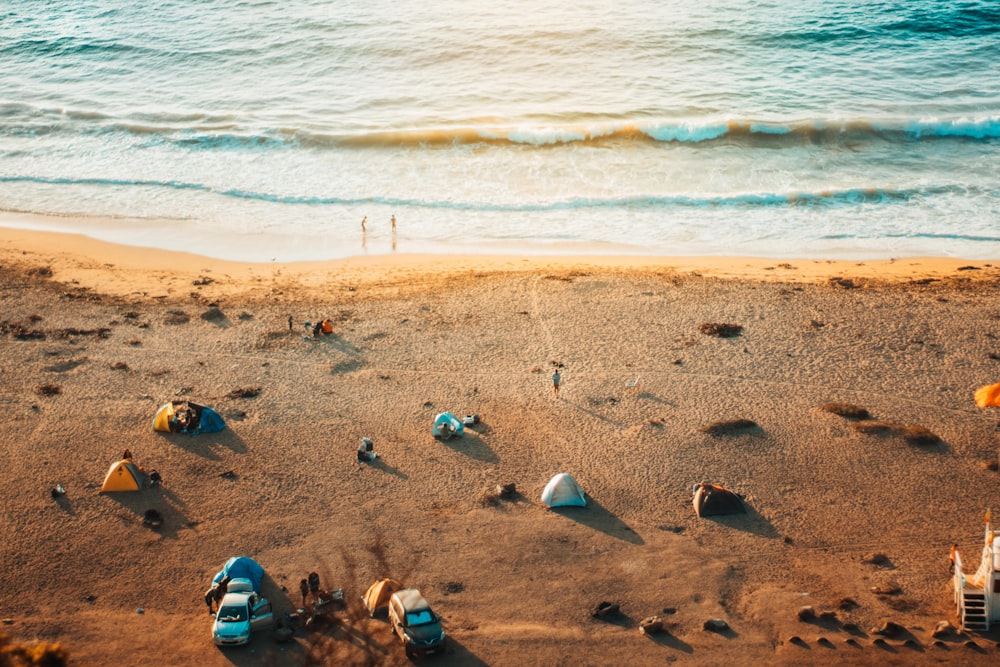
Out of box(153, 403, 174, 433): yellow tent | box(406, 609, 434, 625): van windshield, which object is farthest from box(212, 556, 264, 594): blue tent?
box(153, 403, 174, 433): yellow tent

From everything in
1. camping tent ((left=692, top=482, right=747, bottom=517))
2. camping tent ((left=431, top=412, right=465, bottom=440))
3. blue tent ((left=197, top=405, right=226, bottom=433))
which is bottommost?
camping tent ((left=692, top=482, right=747, bottom=517))

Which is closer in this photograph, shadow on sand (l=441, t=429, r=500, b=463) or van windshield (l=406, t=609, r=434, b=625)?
van windshield (l=406, t=609, r=434, b=625)

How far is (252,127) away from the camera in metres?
41.8

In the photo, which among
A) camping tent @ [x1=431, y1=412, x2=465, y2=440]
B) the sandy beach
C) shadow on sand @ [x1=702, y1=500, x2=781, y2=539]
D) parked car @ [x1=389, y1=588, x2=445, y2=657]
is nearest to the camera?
parked car @ [x1=389, y1=588, x2=445, y2=657]

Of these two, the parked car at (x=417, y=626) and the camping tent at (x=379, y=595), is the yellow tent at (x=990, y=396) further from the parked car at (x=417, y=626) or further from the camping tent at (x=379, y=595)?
the camping tent at (x=379, y=595)

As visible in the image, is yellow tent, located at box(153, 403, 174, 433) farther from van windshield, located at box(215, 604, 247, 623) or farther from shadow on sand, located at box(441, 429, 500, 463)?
van windshield, located at box(215, 604, 247, 623)

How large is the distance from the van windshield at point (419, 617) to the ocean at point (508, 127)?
17530mm

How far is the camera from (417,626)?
14.9 meters

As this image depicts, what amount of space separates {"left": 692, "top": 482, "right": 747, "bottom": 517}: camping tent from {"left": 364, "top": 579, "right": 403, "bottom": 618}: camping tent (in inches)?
254

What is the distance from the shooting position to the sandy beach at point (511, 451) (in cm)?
1595

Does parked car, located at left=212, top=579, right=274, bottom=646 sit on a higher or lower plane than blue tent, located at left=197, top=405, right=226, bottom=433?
lower

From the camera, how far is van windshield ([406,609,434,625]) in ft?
49.1

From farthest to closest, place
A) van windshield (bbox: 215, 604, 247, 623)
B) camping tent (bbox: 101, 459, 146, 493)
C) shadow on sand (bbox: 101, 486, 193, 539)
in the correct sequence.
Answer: camping tent (bbox: 101, 459, 146, 493) < shadow on sand (bbox: 101, 486, 193, 539) < van windshield (bbox: 215, 604, 247, 623)

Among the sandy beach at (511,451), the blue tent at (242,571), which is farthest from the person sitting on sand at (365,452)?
the blue tent at (242,571)
